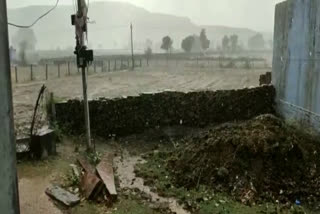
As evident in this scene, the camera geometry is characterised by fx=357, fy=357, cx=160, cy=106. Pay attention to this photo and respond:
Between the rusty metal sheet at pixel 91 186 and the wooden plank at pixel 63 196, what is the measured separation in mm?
207

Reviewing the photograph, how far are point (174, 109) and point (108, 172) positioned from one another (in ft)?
14.2

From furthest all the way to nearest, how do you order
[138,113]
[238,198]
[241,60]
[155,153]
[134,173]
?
[241,60]
[138,113]
[155,153]
[134,173]
[238,198]

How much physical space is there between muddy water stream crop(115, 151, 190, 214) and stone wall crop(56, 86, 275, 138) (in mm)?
1605

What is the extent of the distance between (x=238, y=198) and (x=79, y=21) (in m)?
5.34

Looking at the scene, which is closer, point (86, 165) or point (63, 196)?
point (63, 196)

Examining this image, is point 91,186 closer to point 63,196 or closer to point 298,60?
point 63,196

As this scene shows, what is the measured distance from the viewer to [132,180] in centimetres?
741

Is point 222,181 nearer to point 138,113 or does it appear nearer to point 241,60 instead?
point 138,113

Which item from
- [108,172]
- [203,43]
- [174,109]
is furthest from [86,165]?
[203,43]

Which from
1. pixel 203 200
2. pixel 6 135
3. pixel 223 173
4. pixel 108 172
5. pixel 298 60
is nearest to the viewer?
pixel 6 135

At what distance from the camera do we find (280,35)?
36.7 feet

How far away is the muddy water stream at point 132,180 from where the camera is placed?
614 centimetres

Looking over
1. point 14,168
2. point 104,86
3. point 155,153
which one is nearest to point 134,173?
point 155,153

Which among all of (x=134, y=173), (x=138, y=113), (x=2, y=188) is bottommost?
(x=134, y=173)
